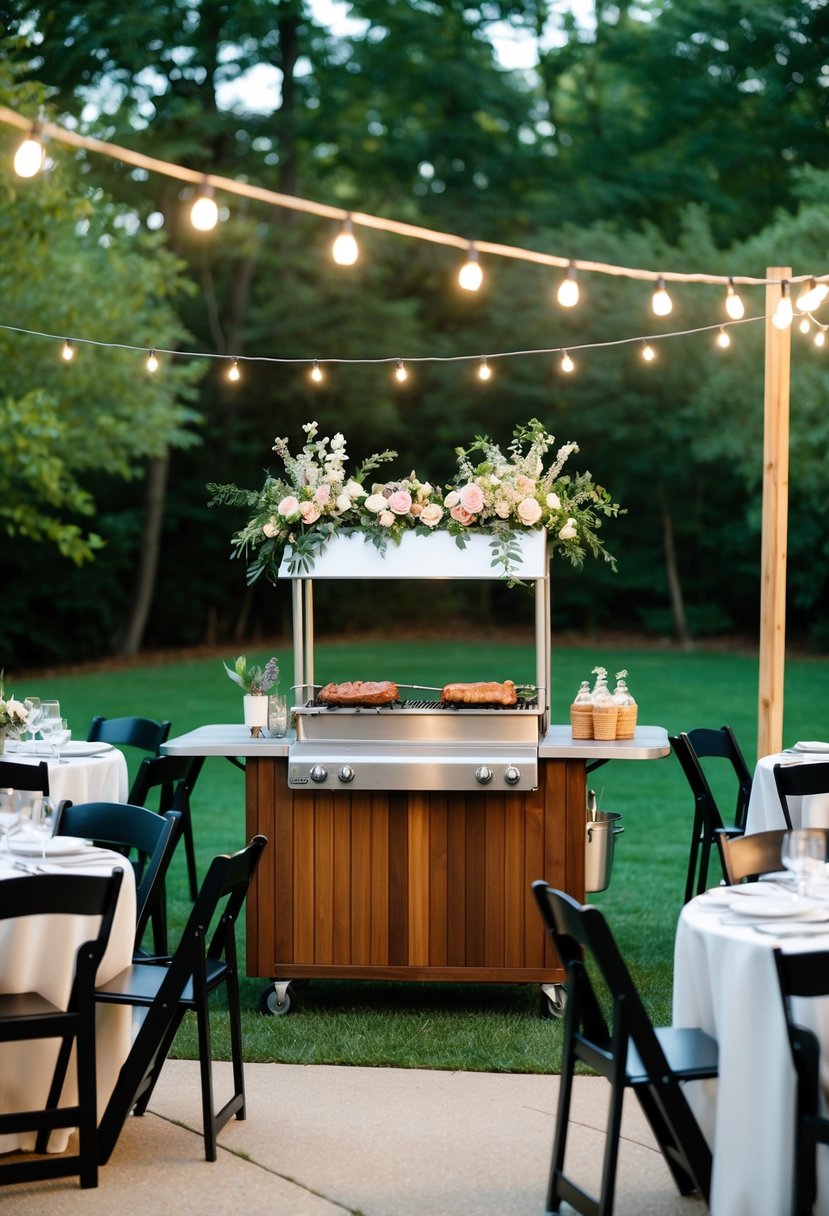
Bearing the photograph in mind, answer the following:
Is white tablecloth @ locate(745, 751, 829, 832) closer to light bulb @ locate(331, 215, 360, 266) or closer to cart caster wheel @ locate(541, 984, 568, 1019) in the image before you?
cart caster wheel @ locate(541, 984, 568, 1019)

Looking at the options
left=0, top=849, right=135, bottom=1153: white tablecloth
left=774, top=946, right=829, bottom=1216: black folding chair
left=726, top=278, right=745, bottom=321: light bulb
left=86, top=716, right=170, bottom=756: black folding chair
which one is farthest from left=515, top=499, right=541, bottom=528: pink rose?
left=774, top=946, right=829, bottom=1216: black folding chair

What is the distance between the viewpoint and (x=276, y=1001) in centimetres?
616

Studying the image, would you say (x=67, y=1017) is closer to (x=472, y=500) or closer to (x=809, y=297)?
(x=472, y=500)

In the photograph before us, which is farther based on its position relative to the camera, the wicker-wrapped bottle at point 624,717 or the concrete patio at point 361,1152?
the wicker-wrapped bottle at point 624,717

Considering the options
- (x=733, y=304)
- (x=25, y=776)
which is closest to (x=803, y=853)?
(x=733, y=304)

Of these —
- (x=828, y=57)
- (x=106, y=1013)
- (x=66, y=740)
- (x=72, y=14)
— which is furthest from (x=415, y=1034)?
(x=828, y=57)

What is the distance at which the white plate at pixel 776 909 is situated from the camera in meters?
3.87

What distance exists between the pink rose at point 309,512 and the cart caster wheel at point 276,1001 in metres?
1.96

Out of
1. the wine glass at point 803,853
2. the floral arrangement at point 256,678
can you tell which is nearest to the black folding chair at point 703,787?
the floral arrangement at point 256,678

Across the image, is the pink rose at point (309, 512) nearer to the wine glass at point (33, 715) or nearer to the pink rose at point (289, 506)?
the pink rose at point (289, 506)

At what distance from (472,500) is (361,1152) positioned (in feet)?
9.01

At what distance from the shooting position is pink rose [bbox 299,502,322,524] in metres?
6.34

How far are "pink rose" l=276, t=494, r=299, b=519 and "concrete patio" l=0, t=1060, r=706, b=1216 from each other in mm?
2270

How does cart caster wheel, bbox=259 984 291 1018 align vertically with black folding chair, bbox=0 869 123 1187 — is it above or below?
below
